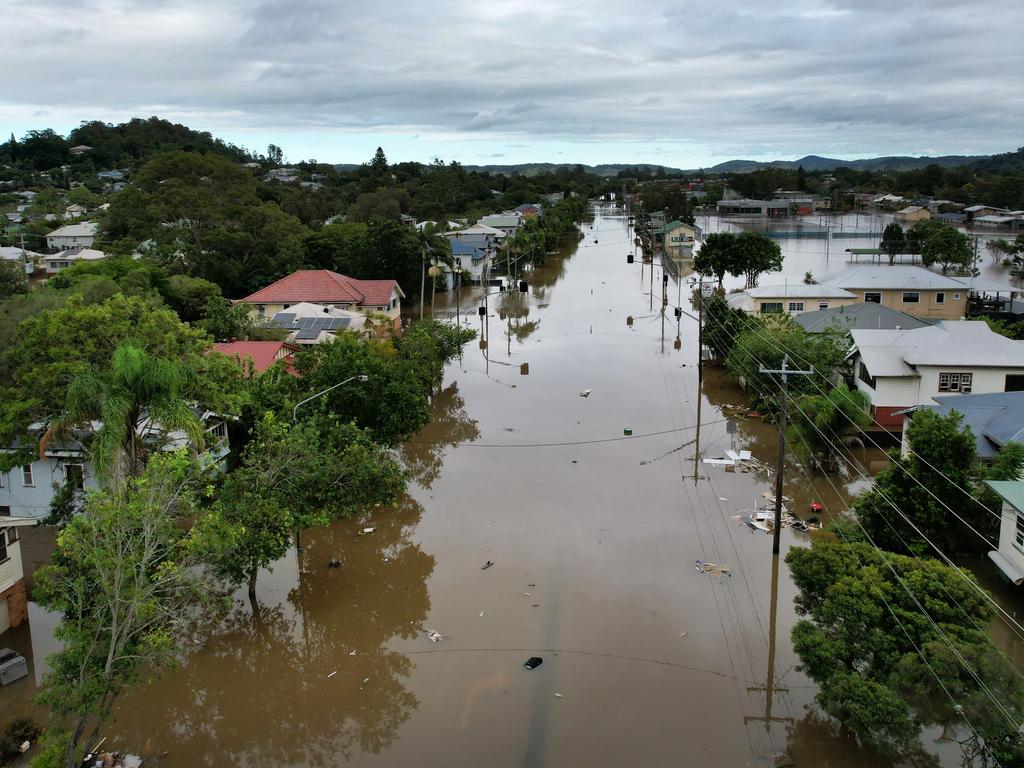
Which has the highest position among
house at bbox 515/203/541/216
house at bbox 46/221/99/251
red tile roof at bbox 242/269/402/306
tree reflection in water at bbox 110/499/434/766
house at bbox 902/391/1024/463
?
house at bbox 515/203/541/216

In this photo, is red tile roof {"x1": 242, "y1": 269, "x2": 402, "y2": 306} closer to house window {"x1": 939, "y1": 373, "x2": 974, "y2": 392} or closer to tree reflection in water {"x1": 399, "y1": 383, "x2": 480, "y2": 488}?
tree reflection in water {"x1": 399, "y1": 383, "x2": 480, "y2": 488}

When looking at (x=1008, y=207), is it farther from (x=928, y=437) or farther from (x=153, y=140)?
(x=153, y=140)

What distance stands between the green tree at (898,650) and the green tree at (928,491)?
4.28 m

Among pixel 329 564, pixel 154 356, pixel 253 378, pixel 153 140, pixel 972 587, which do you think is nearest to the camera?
pixel 972 587

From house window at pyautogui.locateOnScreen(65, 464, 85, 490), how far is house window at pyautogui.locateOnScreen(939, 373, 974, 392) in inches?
978

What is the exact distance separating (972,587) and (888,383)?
49.9ft

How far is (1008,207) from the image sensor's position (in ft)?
406

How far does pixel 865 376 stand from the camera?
28.1 m

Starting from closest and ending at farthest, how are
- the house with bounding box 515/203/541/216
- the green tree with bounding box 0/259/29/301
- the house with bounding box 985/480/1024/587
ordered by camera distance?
1. the house with bounding box 985/480/1024/587
2. the green tree with bounding box 0/259/29/301
3. the house with bounding box 515/203/541/216

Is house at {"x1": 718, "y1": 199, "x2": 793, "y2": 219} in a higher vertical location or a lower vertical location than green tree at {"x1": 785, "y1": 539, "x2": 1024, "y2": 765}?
higher

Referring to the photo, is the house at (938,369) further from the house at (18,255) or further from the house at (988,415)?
the house at (18,255)

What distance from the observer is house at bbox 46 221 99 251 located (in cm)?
7744

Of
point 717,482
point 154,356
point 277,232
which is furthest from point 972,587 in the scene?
point 277,232

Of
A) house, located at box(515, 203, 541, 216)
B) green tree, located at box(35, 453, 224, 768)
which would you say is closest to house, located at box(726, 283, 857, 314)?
green tree, located at box(35, 453, 224, 768)
